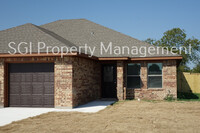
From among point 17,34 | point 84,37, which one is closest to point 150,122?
point 17,34

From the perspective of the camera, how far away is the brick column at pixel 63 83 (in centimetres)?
1271

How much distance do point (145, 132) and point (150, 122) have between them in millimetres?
1619

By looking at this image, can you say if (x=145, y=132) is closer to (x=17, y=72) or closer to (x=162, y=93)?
(x=17, y=72)

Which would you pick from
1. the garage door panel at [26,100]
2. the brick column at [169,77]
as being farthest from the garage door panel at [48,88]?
the brick column at [169,77]

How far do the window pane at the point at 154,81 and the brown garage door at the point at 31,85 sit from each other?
7002mm

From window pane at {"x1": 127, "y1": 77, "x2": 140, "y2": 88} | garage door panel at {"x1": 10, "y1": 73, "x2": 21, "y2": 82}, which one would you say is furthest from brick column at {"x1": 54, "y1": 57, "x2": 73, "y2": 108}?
window pane at {"x1": 127, "y1": 77, "x2": 140, "y2": 88}

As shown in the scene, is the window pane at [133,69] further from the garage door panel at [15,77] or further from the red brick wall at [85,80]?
the garage door panel at [15,77]

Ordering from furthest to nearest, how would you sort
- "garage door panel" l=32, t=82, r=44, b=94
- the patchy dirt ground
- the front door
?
1. the front door
2. "garage door panel" l=32, t=82, r=44, b=94
3. the patchy dirt ground

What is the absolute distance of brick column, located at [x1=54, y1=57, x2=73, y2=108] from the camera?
12.7m

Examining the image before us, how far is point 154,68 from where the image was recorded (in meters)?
17.0

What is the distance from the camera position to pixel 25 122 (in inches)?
355

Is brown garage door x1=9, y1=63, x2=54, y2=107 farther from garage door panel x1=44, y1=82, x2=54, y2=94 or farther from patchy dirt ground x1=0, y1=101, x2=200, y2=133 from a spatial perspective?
patchy dirt ground x1=0, y1=101, x2=200, y2=133

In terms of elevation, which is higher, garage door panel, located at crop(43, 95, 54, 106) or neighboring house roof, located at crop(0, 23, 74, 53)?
neighboring house roof, located at crop(0, 23, 74, 53)

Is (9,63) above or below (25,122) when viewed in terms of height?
above
